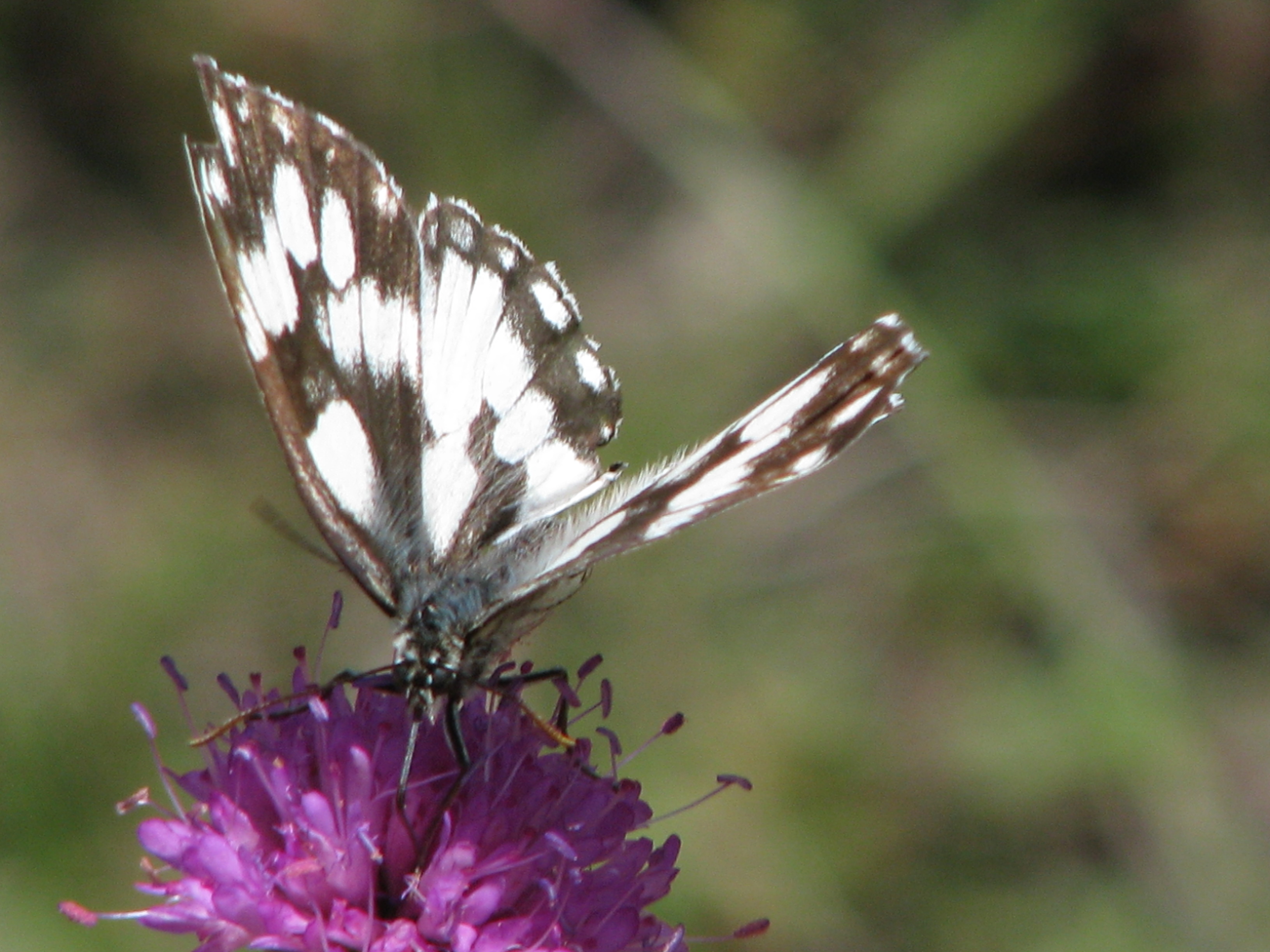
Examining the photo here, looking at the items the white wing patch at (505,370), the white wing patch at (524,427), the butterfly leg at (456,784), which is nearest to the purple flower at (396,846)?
the butterfly leg at (456,784)

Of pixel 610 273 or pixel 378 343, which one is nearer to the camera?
pixel 378 343

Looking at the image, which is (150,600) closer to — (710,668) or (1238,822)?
(710,668)

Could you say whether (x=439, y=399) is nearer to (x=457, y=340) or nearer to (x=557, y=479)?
(x=457, y=340)

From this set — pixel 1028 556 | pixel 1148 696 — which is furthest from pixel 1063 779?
pixel 1028 556

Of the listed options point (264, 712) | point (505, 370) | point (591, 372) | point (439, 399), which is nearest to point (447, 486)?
point (439, 399)

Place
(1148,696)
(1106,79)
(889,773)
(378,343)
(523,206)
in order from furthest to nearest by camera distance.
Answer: (1106,79)
(523,206)
(889,773)
(1148,696)
(378,343)

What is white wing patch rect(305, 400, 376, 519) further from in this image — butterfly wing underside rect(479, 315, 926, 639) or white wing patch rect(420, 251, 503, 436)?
butterfly wing underside rect(479, 315, 926, 639)

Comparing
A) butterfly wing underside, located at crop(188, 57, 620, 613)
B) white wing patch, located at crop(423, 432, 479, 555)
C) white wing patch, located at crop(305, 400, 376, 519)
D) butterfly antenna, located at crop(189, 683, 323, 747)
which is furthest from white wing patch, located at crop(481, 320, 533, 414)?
butterfly antenna, located at crop(189, 683, 323, 747)
